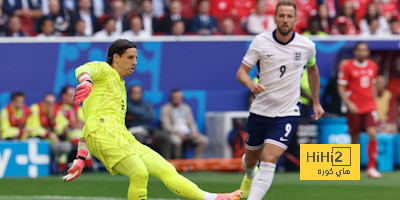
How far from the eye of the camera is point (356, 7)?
71.4 ft

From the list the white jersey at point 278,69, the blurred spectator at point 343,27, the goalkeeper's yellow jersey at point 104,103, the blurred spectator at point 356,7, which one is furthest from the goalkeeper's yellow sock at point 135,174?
the blurred spectator at point 356,7

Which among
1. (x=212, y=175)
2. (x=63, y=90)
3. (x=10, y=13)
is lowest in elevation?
(x=212, y=175)

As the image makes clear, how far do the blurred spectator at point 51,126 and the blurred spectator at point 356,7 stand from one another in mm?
7618

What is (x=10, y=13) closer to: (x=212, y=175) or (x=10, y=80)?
(x=10, y=80)

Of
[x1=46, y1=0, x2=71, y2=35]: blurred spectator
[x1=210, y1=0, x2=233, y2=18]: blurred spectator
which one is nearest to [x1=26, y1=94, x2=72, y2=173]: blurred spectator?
[x1=46, y1=0, x2=71, y2=35]: blurred spectator

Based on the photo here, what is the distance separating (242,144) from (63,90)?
359 cm

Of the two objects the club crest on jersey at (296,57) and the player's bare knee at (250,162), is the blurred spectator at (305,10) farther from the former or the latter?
the club crest on jersey at (296,57)

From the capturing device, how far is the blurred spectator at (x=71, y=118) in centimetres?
1638

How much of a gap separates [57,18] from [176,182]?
1031 cm

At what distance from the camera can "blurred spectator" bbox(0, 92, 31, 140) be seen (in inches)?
634

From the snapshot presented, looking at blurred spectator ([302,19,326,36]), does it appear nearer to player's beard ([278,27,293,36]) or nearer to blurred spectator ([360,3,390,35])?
blurred spectator ([360,3,390,35])

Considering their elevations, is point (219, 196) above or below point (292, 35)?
below

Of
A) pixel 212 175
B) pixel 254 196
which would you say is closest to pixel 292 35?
pixel 254 196

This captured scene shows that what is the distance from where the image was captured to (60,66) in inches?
691
